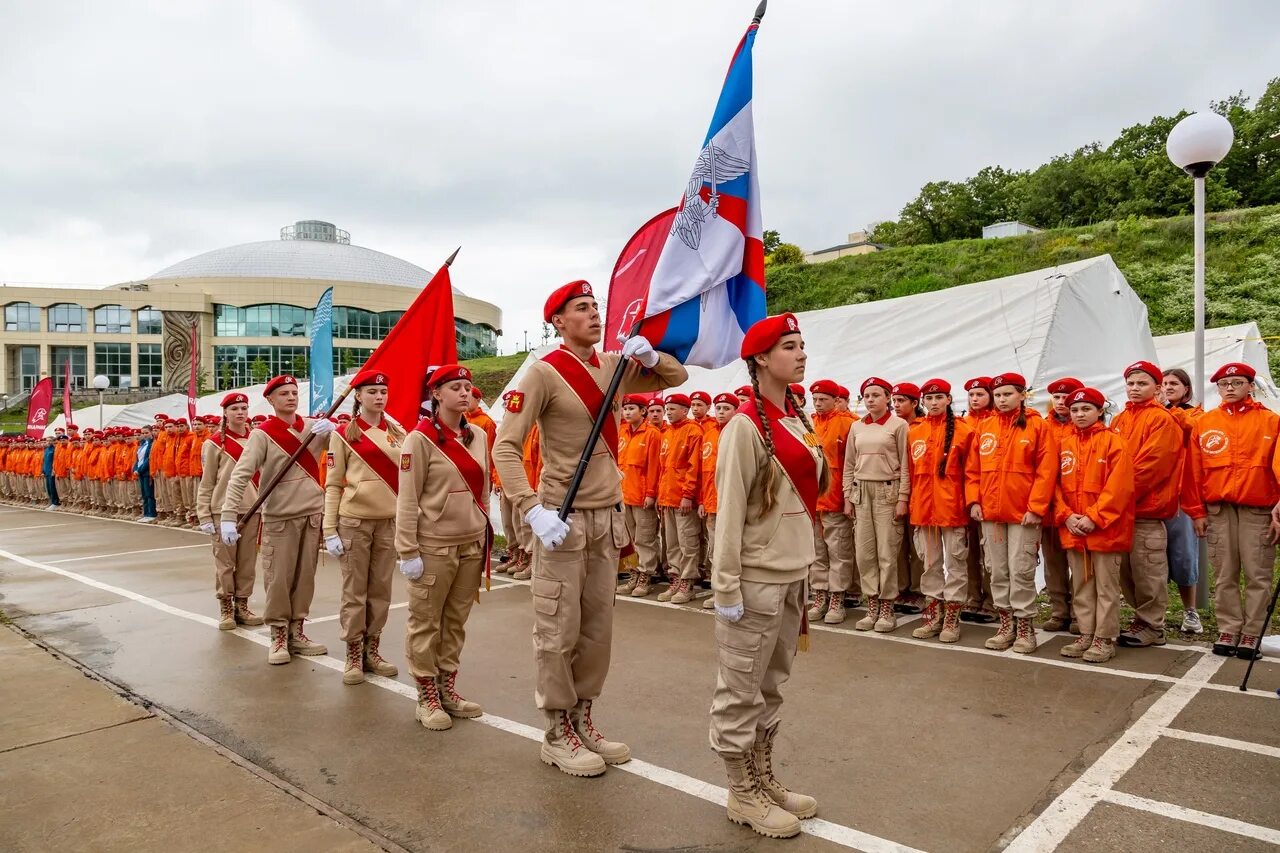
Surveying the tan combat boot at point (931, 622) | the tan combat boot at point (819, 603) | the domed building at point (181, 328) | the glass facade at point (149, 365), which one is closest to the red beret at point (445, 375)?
the tan combat boot at point (819, 603)

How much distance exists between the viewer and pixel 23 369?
60.4m

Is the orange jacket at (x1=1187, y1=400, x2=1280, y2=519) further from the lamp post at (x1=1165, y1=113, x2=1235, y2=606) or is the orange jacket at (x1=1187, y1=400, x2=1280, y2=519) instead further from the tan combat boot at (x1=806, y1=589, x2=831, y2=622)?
the tan combat boot at (x1=806, y1=589, x2=831, y2=622)

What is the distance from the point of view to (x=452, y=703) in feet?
14.9

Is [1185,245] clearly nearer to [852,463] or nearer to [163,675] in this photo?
[852,463]

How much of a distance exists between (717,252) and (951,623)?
3758mm

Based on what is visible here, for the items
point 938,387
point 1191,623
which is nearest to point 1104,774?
point 1191,623

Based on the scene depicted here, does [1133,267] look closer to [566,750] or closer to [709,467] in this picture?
[709,467]

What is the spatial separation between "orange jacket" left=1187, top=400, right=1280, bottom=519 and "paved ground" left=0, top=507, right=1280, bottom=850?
1.11m

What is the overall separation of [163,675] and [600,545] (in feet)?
12.1

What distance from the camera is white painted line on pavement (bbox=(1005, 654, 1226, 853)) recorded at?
10.1 ft

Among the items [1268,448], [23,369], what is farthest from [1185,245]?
[23,369]

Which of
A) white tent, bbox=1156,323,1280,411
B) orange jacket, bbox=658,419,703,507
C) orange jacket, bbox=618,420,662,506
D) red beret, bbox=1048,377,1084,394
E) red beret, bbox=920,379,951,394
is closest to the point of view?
red beret, bbox=1048,377,1084,394

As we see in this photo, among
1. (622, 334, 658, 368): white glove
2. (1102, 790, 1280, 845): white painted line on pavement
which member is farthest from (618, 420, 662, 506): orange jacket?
(1102, 790, 1280, 845): white painted line on pavement

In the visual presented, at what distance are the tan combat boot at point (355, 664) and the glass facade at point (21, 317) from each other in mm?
70645
